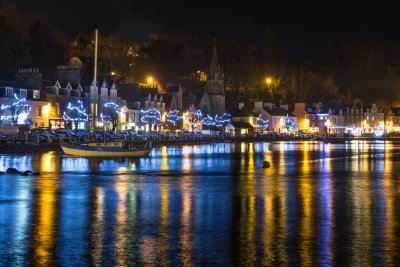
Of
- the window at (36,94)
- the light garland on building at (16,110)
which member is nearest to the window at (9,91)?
the light garland on building at (16,110)

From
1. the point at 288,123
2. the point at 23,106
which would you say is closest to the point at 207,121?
the point at 288,123

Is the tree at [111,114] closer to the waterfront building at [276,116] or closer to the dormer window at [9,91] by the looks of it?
the dormer window at [9,91]

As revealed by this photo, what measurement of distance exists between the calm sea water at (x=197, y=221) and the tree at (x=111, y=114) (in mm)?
69024

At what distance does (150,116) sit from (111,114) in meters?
12.9

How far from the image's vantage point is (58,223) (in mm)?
19969

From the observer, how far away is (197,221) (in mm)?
20625

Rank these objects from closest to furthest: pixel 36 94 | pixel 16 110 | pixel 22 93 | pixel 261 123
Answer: pixel 16 110 → pixel 22 93 → pixel 36 94 → pixel 261 123

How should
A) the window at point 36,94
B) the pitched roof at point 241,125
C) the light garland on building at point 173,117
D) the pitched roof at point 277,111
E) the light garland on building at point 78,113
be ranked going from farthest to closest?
the pitched roof at point 277,111 → the pitched roof at point 241,125 → the light garland on building at point 173,117 → the light garland on building at point 78,113 → the window at point 36,94

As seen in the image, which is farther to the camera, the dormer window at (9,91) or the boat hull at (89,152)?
the dormer window at (9,91)

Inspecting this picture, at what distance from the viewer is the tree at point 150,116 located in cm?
12000

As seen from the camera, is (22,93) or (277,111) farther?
(277,111)

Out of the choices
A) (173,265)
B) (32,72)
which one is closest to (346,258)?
(173,265)

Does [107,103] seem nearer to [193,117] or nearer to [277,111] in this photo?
[193,117]

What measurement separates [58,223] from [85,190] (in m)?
10.4
